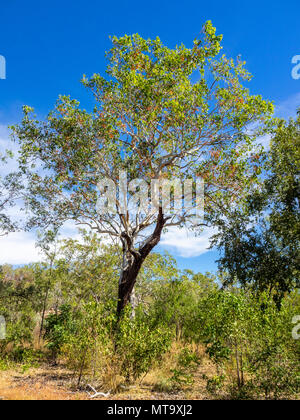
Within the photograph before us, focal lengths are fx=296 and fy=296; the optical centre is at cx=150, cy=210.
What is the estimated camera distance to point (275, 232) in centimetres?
1164

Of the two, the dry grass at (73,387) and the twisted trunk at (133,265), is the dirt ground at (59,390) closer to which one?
the dry grass at (73,387)

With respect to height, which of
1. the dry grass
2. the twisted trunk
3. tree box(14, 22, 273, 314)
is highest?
tree box(14, 22, 273, 314)

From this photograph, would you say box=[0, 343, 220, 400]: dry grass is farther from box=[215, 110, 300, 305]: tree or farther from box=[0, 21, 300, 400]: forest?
box=[215, 110, 300, 305]: tree

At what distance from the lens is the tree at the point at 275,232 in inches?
431

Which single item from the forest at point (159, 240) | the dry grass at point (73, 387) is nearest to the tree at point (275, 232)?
the forest at point (159, 240)

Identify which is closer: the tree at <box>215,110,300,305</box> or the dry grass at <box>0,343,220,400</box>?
the dry grass at <box>0,343,220,400</box>

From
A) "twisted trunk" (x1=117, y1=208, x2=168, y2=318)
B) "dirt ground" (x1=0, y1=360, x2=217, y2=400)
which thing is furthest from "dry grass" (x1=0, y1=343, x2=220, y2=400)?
"twisted trunk" (x1=117, y1=208, x2=168, y2=318)

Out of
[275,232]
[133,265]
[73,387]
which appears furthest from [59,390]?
[275,232]

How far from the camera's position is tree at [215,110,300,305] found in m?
10.9

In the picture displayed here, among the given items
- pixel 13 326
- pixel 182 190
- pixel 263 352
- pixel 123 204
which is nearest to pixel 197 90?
pixel 182 190

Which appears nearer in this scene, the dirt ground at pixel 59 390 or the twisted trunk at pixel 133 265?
the dirt ground at pixel 59 390

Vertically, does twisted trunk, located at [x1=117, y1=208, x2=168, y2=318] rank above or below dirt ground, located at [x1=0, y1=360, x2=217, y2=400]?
above

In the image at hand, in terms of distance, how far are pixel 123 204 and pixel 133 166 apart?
4.65ft
